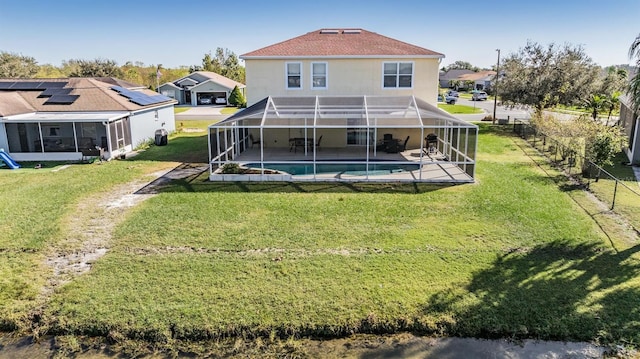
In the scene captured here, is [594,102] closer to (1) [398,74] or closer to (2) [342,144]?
(1) [398,74]

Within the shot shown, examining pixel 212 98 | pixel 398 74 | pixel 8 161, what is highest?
pixel 398 74

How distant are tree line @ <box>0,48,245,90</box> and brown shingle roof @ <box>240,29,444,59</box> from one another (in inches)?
1247

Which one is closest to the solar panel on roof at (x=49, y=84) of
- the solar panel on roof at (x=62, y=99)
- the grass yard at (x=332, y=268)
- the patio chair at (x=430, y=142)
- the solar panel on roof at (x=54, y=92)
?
the solar panel on roof at (x=54, y=92)

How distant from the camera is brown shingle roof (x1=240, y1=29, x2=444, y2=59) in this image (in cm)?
2064

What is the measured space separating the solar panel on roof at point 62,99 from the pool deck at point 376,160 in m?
9.53

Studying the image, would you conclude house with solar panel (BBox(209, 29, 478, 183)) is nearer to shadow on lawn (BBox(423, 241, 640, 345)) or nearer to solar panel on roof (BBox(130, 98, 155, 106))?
solar panel on roof (BBox(130, 98, 155, 106))

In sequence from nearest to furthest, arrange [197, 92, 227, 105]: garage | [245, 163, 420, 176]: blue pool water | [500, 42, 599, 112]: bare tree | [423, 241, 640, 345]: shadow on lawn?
[423, 241, 640, 345]: shadow on lawn < [245, 163, 420, 176]: blue pool water < [500, 42, 599, 112]: bare tree < [197, 92, 227, 105]: garage

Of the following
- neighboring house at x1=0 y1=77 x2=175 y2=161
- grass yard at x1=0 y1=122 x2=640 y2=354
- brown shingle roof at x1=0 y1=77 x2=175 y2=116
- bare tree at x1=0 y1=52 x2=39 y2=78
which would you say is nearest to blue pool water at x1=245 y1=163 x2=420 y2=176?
grass yard at x1=0 y1=122 x2=640 y2=354

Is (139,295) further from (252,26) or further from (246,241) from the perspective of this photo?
(252,26)

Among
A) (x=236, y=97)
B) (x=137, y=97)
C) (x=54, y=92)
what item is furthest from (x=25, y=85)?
(x=236, y=97)

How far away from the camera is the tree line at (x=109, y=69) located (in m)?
46.4

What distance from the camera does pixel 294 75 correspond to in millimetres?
21109

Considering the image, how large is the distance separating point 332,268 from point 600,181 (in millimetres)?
12015

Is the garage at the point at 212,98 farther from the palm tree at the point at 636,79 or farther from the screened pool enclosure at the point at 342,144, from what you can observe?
the palm tree at the point at 636,79
